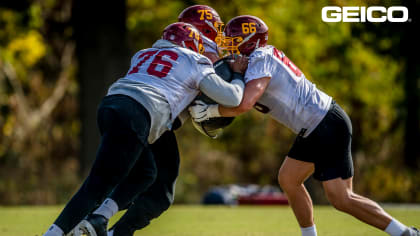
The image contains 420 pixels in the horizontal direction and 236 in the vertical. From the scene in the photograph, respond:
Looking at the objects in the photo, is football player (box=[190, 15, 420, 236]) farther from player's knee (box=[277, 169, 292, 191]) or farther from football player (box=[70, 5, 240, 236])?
football player (box=[70, 5, 240, 236])

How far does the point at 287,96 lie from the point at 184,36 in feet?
3.25

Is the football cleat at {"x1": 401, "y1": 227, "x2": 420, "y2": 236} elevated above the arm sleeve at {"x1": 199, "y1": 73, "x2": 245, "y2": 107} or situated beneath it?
situated beneath

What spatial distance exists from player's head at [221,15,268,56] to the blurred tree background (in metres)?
11.2

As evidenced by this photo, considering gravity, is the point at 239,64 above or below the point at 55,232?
above

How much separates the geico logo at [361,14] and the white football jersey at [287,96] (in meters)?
13.6

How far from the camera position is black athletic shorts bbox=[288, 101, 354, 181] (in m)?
6.15

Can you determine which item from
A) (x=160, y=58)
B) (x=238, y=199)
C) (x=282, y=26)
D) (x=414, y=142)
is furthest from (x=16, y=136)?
(x=160, y=58)

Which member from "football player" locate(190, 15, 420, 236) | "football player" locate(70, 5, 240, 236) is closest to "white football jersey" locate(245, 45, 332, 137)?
"football player" locate(190, 15, 420, 236)

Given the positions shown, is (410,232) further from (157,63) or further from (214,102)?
(157,63)

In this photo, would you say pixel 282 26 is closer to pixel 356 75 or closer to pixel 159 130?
pixel 356 75

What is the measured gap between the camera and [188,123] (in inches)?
974

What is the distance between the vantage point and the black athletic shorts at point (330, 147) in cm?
615

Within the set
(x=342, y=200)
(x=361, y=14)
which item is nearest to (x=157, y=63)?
(x=342, y=200)

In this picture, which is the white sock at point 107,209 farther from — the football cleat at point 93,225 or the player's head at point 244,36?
the player's head at point 244,36
